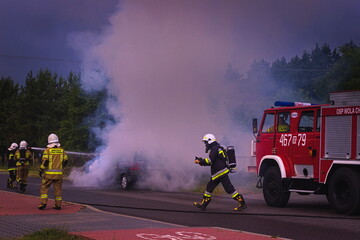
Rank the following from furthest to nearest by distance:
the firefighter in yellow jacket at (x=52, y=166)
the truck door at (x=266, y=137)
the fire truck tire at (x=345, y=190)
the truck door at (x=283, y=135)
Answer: the truck door at (x=266, y=137), the truck door at (x=283, y=135), the firefighter in yellow jacket at (x=52, y=166), the fire truck tire at (x=345, y=190)

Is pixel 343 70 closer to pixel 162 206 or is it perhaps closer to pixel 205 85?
pixel 205 85

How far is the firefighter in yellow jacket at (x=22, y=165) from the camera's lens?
2030 centimetres

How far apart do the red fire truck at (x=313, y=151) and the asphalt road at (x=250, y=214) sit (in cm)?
50

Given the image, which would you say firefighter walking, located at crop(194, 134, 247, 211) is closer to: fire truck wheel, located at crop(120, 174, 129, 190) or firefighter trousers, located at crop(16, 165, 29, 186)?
fire truck wheel, located at crop(120, 174, 129, 190)

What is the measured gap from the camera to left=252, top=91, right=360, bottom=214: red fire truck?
13.1 meters

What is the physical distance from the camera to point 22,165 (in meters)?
20.4

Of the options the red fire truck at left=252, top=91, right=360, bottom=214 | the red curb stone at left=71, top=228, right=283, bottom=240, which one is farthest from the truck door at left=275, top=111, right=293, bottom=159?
the red curb stone at left=71, top=228, right=283, bottom=240

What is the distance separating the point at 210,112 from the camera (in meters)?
24.0

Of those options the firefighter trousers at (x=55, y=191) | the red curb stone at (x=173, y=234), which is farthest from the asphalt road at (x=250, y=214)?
the firefighter trousers at (x=55, y=191)

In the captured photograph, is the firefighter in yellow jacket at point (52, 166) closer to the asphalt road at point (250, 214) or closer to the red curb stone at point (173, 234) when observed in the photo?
the asphalt road at point (250, 214)

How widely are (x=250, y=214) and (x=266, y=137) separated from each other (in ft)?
11.3

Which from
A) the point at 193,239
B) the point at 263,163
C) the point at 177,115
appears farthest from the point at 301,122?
the point at 177,115

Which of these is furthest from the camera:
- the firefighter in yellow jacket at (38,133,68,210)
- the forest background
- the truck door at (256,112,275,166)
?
the forest background

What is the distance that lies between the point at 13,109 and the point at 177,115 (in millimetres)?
44529
